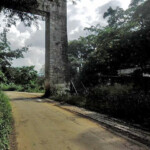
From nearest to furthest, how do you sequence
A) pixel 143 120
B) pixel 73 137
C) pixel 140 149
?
pixel 140 149
pixel 73 137
pixel 143 120

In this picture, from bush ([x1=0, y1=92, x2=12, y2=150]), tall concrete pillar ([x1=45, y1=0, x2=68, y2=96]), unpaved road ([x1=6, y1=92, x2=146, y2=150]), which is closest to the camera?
bush ([x1=0, y1=92, x2=12, y2=150])

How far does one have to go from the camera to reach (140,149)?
11.5 ft

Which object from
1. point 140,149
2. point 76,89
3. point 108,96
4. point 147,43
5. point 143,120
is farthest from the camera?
point 76,89

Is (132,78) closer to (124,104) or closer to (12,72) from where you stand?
(124,104)

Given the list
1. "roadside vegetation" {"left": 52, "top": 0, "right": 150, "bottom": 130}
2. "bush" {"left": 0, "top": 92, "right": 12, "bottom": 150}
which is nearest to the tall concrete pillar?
"roadside vegetation" {"left": 52, "top": 0, "right": 150, "bottom": 130}

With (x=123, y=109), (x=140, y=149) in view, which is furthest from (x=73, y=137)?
(x=123, y=109)

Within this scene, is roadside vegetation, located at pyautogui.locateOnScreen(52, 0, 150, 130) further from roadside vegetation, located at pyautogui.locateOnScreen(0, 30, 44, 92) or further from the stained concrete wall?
the stained concrete wall

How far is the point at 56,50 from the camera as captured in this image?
1482 cm

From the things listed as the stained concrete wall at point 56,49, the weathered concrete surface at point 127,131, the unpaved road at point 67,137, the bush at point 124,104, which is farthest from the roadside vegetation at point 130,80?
the stained concrete wall at point 56,49

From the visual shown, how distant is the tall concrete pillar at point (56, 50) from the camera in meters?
14.5

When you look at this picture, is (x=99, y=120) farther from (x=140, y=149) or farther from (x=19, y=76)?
(x=19, y=76)

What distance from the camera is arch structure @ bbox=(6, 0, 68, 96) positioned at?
14.5 metres

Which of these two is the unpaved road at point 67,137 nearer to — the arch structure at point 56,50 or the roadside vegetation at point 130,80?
the roadside vegetation at point 130,80

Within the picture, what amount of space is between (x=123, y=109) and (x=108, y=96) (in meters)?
1.68
